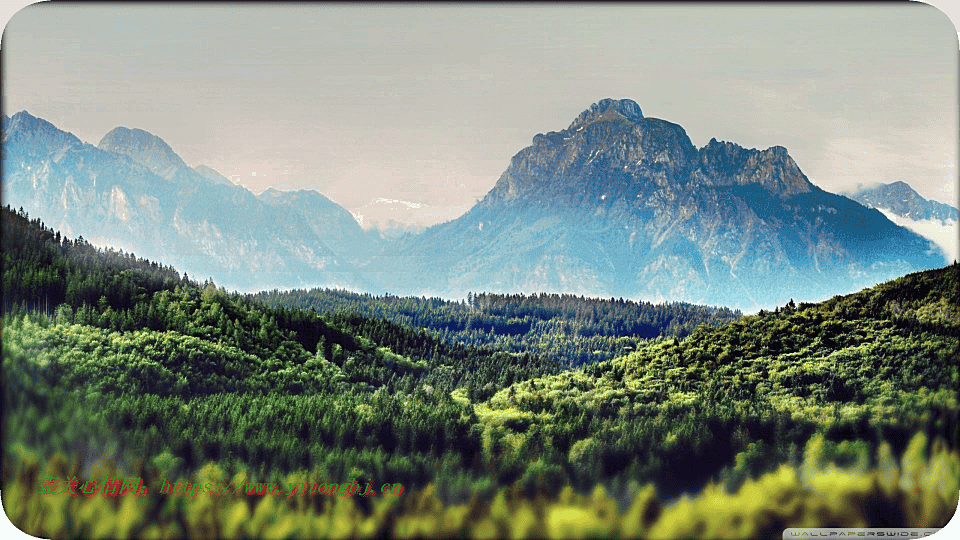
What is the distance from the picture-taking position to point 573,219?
2380cm

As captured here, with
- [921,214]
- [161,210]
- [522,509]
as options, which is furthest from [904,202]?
[161,210]

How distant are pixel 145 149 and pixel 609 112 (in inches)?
490

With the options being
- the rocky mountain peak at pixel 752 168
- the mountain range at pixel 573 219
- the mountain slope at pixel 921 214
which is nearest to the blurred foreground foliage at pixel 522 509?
the mountain slope at pixel 921 214

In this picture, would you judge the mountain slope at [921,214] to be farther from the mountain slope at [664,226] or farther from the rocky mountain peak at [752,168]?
the rocky mountain peak at [752,168]

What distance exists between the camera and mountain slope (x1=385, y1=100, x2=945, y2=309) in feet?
56.2

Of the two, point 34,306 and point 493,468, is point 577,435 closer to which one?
point 493,468

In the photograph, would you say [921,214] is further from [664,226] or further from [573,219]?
[664,226]

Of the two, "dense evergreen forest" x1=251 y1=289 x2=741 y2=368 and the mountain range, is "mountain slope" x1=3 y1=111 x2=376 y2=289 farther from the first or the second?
"dense evergreen forest" x1=251 y1=289 x2=741 y2=368

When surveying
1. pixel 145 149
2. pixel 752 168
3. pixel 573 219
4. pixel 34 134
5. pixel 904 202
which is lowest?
pixel 904 202

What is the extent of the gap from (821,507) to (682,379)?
222 inches

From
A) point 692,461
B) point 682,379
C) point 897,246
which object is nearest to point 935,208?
point 897,246

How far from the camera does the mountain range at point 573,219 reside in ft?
56.5

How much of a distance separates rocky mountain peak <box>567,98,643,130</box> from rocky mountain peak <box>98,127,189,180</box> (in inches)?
367

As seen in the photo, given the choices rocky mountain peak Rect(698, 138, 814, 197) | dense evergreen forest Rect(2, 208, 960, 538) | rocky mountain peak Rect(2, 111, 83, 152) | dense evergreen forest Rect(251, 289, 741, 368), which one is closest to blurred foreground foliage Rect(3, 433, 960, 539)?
dense evergreen forest Rect(2, 208, 960, 538)
